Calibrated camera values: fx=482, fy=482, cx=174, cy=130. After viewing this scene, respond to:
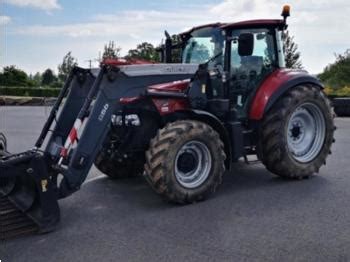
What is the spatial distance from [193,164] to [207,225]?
1.14 m

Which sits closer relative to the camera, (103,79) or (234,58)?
(103,79)

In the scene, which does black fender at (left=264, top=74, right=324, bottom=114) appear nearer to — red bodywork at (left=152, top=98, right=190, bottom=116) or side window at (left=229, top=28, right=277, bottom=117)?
side window at (left=229, top=28, right=277, bottom=117)

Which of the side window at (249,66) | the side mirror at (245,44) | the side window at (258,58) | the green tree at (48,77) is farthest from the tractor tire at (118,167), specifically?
the green tree at (48,77)

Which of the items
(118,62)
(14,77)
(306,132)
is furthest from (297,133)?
(14,77)

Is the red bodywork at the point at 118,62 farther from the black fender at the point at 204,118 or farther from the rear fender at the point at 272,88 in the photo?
the rear fender at the point at 272,88

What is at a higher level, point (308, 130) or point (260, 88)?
point (260, 88)

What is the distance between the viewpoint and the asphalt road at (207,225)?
4359mm

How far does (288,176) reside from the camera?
7008 millimetres

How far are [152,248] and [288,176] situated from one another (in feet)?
10.4

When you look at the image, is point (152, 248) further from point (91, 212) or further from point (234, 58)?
point (234, 58)

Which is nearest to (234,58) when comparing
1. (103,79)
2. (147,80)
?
(147,80)

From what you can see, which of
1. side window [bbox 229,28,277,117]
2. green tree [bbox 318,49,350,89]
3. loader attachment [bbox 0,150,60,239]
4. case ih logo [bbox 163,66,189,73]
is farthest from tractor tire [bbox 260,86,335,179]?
green tree [bbox 318,49,350,89]

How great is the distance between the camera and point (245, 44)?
21.6 feet

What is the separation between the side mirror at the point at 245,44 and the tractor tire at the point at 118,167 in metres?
2.26
